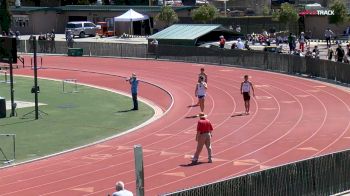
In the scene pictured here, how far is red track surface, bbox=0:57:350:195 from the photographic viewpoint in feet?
64.7

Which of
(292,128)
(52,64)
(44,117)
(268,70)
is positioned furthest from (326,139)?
(52,64)

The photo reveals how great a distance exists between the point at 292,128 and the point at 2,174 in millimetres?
10265

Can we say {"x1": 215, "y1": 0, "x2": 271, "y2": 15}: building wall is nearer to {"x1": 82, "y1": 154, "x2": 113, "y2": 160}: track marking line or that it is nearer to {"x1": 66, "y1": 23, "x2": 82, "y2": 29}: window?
{"x1": 66, "y1": 23, "x2": 82, "y2": 29}: window

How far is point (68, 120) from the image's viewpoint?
30062mm

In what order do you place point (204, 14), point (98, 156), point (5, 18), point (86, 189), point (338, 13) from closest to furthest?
point (86, 189) < point (98, 156) < point (338, 13) < point (204, 14) < point (5, 18)

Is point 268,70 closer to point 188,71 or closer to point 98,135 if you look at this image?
point 188,71

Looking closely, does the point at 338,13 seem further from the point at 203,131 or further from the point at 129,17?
the point at 203,131

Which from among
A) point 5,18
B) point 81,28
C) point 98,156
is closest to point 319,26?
point 81,28

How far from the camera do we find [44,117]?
101 feet

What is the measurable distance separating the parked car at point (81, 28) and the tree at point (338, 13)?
2460 centimetres

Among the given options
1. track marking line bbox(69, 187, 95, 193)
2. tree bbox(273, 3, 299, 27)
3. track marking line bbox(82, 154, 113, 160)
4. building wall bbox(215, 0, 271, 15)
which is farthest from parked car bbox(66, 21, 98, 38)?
track marking line bbox(69, 187, 95, 193)

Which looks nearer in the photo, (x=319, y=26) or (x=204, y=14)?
(x=319, y=26)

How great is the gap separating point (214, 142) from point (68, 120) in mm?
7666

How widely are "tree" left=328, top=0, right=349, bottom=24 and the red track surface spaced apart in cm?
2822
